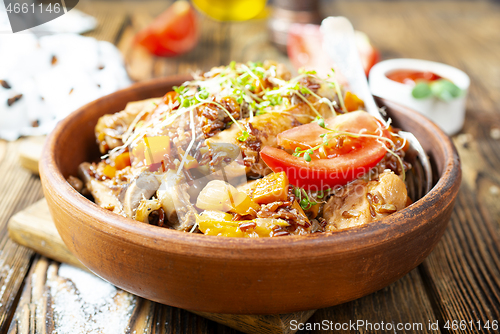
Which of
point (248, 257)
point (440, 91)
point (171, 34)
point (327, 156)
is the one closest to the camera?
point (248, 257)

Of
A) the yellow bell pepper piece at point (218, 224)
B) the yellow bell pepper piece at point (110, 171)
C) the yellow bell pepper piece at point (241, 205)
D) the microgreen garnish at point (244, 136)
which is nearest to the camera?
the yellow bell pepper piece at point (218, 224)

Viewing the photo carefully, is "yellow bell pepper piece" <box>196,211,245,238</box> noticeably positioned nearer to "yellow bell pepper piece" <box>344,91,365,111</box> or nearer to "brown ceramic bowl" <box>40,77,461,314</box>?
"brown ceramic bowl" <box>40,77,461,314</box>

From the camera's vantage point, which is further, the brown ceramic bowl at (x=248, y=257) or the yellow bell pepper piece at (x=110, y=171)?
the yellow bell pepper piece at (x=110, y=171)

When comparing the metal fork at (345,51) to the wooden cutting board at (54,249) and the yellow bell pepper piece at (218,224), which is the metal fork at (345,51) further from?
the wooden cutting board at (54,249)

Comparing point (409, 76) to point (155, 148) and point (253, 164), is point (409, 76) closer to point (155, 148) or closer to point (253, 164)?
point (253, 164)

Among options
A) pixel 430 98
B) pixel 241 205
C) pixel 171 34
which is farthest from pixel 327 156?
pixel 171 34

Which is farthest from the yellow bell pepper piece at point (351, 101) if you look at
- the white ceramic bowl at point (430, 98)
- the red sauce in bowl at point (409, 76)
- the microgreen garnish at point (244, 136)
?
the red sauce in bowl at point (409, 76)

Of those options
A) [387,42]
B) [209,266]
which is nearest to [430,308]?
[209,266]

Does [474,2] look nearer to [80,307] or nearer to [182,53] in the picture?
[182,53]
